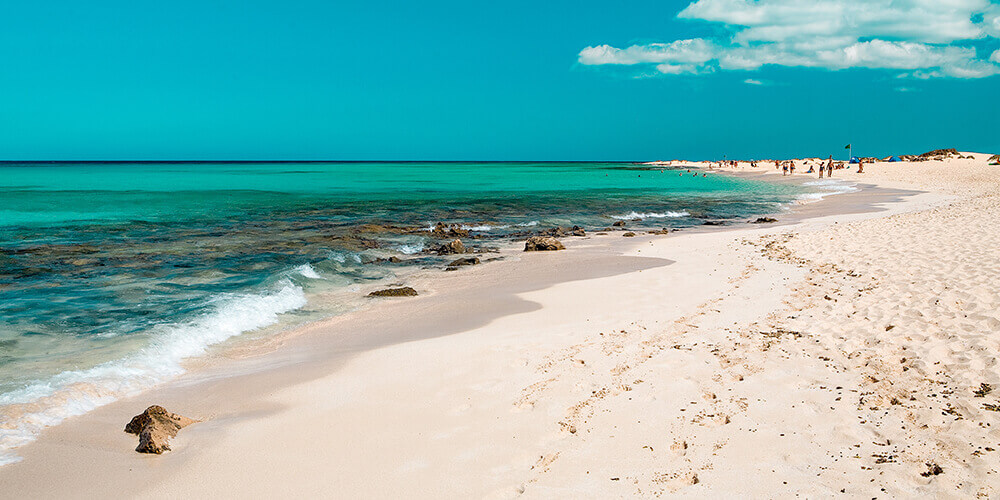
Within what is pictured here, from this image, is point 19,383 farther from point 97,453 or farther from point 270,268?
point 270,268

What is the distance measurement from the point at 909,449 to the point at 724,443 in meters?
1.24

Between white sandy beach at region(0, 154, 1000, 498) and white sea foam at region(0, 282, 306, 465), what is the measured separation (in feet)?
0.89

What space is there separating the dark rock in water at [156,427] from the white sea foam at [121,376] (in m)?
0.87

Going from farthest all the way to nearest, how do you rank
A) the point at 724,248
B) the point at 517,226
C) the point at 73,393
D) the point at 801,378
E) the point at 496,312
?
the point at 517,226 → the point at 724,248 → the point at 496,312 → the point at 73,393 → the point at 801,378

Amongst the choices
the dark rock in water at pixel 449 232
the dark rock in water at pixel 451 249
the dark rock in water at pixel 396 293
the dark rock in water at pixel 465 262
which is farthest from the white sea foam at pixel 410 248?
the dark rock in water at pixel 396 293

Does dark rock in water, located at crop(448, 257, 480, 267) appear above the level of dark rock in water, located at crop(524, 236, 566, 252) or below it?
below

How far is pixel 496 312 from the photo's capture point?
9625mm

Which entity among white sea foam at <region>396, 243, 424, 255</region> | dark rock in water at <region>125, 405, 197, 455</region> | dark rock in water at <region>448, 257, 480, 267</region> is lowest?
white sea foam at <region>396, 243, 424, 255</region>

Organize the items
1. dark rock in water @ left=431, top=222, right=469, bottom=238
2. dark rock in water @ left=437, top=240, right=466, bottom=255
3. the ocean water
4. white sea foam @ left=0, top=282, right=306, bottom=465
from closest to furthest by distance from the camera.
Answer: white sea foam @ left=0, top=282, right=306, bottom=465 → the ocean water → dark rock in water @ left=437, top=240, right=466, bottom=255 → dark rock in water @ left=431, top=222, right=469, bottom=238

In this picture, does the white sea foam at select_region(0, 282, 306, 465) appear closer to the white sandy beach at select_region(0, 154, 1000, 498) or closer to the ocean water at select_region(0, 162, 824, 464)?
the ocean water at select_region(0, 162, 824, 464)

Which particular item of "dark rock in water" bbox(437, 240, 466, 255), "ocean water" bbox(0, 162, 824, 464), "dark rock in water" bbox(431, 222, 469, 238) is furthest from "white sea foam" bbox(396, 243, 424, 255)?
"dark rock in water" bbox(431, 222, 469, 238)

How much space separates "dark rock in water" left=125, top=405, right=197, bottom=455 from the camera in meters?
4.97

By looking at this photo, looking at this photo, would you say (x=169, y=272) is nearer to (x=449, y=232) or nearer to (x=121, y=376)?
(x=121, y=376)

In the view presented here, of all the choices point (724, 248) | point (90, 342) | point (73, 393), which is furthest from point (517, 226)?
point (73, 393)
